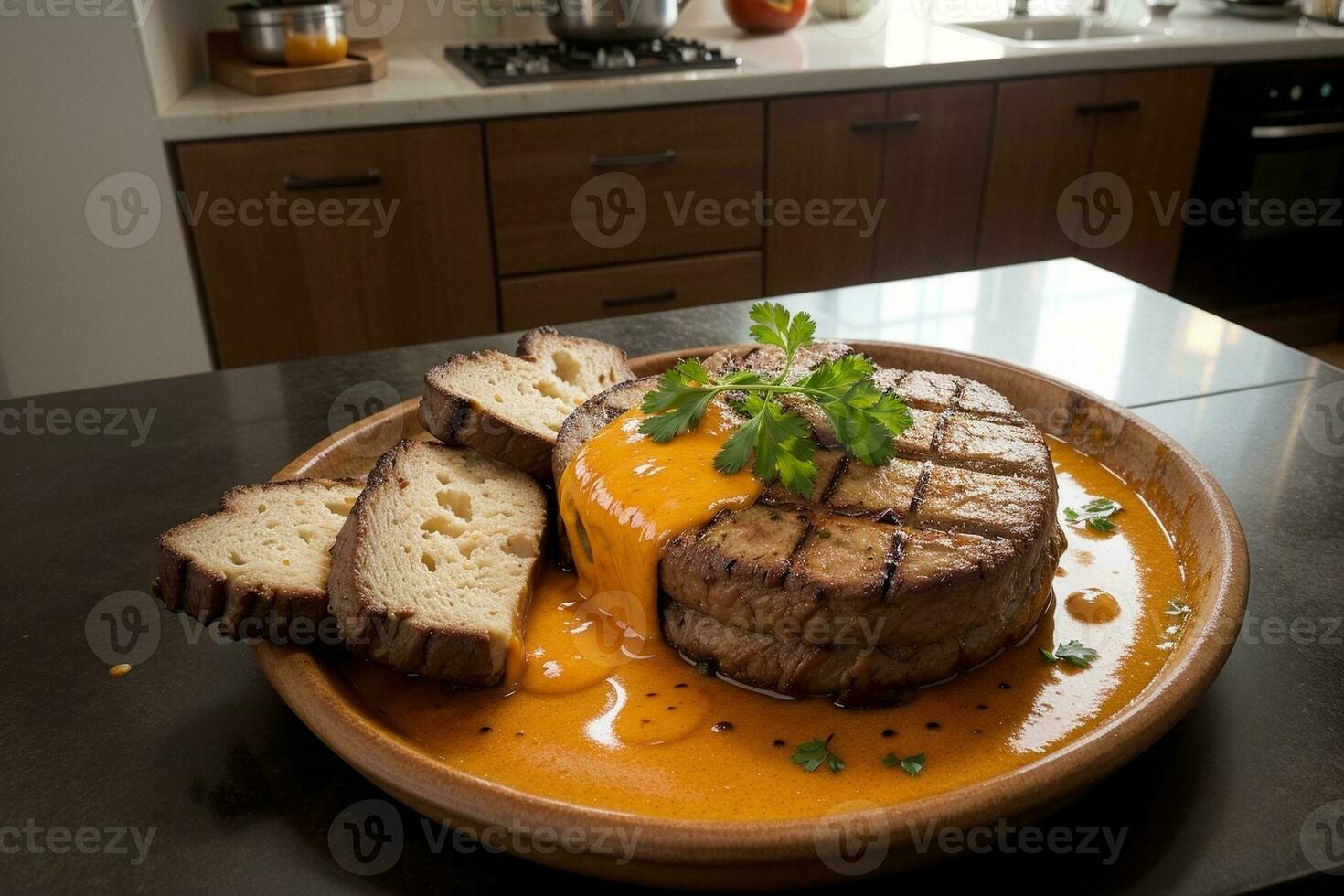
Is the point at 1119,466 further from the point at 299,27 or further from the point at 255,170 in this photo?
the point at 299,27

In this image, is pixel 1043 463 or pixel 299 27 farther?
pixel 299 27

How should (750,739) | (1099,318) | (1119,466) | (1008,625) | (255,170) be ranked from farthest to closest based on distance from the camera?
(255,170) → (1099,318) → (1119,466) → (1008,625) → (750,739)

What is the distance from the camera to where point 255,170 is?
3.24m

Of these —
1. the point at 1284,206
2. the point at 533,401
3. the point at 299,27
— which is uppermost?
the point at 299,27

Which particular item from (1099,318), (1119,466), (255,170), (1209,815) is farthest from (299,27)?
(1209,815)

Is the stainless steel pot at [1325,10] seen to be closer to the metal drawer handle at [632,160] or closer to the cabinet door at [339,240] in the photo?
the metal drawer handle at [632,160]

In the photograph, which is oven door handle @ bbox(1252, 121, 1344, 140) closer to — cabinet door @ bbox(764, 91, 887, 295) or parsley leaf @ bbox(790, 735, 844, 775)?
cabinet door @ bbox(764, 91, 887, 295)

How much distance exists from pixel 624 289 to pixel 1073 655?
2.69 meters

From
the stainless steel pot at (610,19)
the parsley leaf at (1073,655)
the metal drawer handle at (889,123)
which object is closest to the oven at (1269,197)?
the metal drawer handle at (889,123)

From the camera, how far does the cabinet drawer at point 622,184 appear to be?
3453 millimetres

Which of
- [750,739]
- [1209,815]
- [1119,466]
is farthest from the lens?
[1119,466]

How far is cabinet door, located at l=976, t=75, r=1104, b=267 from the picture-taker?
3.95 metres

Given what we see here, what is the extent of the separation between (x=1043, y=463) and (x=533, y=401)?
0.75m

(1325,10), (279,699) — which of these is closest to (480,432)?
(279,699)
